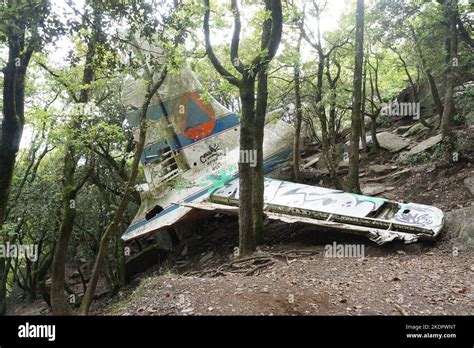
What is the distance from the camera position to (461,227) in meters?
9.16

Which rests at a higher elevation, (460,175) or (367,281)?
(460,175)

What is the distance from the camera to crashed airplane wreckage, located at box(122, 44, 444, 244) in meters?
10.9

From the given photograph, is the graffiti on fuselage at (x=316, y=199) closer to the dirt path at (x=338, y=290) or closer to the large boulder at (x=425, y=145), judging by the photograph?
the dirt path at (x=338, y=290)

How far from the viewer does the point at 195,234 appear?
17.6m

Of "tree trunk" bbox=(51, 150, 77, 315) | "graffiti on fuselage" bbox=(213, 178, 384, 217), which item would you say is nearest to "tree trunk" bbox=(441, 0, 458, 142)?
"graffiti on fuselage" bbox=(213, 178, 384, 217)

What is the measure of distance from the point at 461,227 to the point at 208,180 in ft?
35.3

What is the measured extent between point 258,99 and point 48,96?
1242 cm

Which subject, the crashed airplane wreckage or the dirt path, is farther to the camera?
the crashed airplane wreckage

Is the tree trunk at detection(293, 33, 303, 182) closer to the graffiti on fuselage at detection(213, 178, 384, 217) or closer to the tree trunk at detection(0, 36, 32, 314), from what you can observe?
the graffiti on fuselage at detection(213, 178, 384, 217)

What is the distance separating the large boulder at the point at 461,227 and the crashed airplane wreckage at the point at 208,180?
48 centimetres
